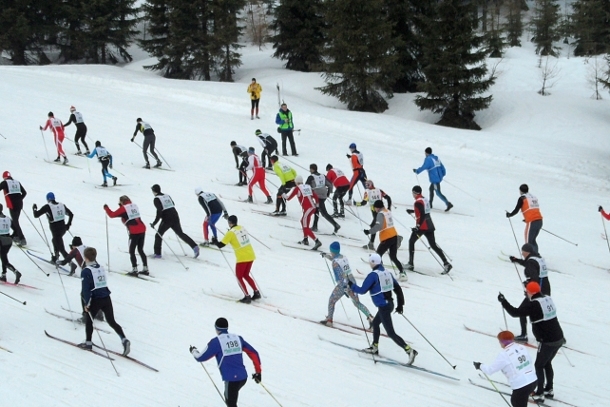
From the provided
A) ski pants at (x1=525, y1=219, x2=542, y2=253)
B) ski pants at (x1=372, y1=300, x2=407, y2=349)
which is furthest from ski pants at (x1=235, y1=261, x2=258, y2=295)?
ski pants at (x1=525, y1=219, x2=542, y2=253)

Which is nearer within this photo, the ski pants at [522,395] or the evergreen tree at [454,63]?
the ski pants at [522,395]

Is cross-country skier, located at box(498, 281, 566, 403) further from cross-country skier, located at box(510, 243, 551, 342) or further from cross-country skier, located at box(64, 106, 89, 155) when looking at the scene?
cross-country skier, located at box(64, 106, 89, 155)

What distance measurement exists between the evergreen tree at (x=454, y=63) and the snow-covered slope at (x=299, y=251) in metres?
1.79

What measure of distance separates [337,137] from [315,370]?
673 inches

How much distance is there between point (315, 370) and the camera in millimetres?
9016

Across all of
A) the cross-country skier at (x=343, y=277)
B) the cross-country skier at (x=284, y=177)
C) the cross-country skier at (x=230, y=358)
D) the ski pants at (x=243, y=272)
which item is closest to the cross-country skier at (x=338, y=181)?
the cross-country skier at (x=284, y=177)

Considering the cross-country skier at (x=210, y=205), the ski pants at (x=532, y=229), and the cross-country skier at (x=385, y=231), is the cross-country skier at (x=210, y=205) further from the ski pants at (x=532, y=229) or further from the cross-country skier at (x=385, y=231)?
the ski pants at (x=532, y=229)

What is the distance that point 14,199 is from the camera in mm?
13789

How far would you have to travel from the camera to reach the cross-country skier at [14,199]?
44.8 ft

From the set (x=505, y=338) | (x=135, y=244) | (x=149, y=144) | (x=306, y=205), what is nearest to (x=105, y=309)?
(x=135, y=244)

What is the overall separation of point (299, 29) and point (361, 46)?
9.54 metres

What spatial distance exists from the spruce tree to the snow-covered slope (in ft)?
6.80

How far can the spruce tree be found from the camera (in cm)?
2869

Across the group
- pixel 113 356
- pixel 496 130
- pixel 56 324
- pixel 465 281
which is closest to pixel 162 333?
pixel 113 356
